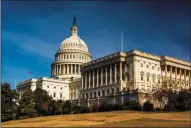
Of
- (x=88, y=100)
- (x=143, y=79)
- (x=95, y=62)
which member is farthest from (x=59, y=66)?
(x=143, y=79)

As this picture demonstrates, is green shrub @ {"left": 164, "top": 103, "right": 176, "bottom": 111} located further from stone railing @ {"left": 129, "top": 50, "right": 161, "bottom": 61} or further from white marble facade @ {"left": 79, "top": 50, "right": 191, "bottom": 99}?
stone railing @ {"left": 129, "top": 50, "right": 161, "bottom": 61}

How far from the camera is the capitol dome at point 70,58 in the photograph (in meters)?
169

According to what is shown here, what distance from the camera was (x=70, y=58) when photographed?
173m

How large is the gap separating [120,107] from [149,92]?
1748cm

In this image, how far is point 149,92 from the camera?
9331 cm

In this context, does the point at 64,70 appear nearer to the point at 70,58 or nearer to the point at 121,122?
the point at 70,58

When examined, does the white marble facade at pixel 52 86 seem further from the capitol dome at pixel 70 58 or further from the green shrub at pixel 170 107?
the green shrub at pixel 170 107

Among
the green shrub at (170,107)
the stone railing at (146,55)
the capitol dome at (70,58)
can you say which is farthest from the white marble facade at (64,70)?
the green shrub at (170,107)

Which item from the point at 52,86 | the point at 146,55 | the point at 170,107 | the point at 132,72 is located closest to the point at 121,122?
the point at 170,107

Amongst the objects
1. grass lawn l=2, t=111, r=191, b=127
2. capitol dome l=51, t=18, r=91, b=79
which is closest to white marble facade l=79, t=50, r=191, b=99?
capitol dome l=51, t=18, r=91, b=79

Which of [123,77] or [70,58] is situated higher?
[70,58]

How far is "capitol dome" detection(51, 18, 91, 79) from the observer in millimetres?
168950

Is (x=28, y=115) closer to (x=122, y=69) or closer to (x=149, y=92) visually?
(x=149, y=92)

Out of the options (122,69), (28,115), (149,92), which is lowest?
(28,115)
